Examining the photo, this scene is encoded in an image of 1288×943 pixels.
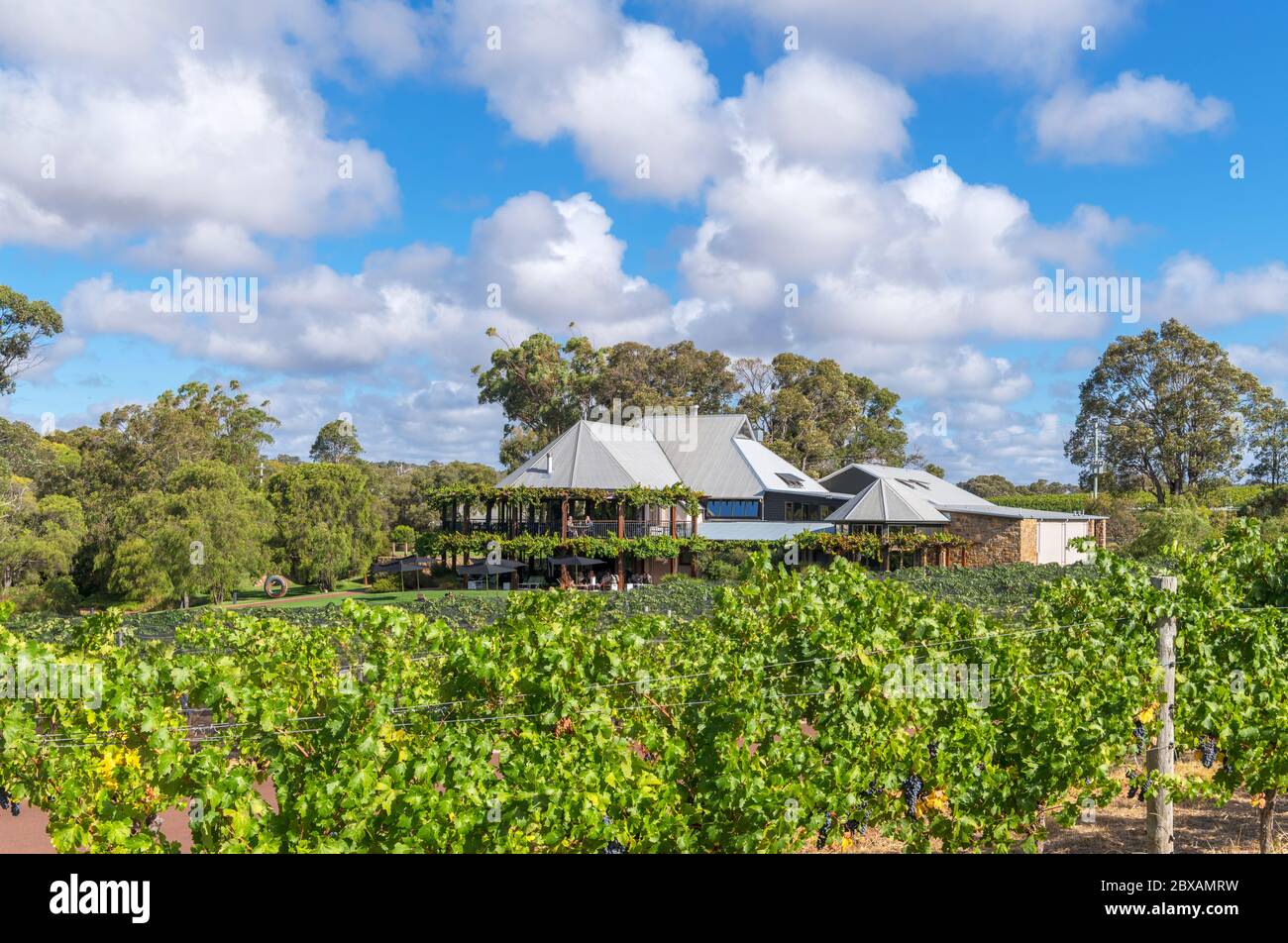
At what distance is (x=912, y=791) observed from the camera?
264 inches

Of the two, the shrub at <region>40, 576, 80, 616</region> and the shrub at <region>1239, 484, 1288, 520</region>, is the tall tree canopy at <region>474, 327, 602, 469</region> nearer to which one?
the shrub at <region>40, 576, 80, 616</region>

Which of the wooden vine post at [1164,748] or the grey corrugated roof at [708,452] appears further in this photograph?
the grey corrugated roof at [708,452]

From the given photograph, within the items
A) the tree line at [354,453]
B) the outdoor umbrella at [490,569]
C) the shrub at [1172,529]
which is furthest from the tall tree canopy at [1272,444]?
the outdoor umbrella at [490,569]

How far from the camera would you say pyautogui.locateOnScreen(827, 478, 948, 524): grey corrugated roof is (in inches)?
1490

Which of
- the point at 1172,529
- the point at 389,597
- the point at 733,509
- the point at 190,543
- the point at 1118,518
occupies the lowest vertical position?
the point at 389,597

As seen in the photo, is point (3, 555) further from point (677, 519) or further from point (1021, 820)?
point (1021, 820)

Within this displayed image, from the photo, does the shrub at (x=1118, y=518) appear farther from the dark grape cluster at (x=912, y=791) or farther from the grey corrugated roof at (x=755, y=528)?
the dark grape cluster at (x=912, y=791)

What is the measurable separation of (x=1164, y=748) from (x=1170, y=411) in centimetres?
5896

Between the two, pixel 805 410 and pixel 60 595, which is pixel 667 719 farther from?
pixel 805 410

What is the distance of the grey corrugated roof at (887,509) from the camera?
124 ft

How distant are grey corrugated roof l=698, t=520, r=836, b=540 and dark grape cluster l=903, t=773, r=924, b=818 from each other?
34.9 meters

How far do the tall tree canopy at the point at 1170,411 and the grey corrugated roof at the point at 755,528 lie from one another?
989 inches

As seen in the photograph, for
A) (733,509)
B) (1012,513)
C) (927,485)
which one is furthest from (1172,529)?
(733,509)
